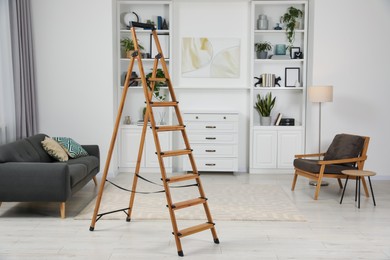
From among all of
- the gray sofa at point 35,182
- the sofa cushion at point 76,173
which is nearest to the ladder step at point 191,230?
the gray sofa at point 35,182

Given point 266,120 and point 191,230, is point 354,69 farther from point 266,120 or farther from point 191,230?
point 191,230

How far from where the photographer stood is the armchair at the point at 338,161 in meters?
5.67

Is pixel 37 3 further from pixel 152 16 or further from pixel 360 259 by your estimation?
pixel 360 259

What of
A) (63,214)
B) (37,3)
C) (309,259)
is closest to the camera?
(309,259)

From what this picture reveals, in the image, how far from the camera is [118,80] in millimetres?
7316

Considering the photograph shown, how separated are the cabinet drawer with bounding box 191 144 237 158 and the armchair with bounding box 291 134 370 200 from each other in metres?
1.33

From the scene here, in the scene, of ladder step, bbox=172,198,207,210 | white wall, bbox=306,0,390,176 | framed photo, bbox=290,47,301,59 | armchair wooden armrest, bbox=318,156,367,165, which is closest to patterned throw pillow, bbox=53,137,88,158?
ladder step, bbox=172,198,207,210

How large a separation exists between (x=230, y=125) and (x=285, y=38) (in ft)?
5.45

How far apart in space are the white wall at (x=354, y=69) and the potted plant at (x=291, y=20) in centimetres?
39

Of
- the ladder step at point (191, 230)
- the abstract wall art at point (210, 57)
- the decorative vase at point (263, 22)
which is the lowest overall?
the ladder step at point (191, 230)

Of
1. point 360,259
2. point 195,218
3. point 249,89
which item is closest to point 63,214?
point 195,218

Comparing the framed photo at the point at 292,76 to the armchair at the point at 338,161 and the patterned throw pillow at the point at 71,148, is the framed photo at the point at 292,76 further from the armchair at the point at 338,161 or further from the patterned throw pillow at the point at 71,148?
the patterned throw pillow at the point at 71,148

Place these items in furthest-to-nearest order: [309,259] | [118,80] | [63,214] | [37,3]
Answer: [118,80] → [37,3] → [63,214] → [309,259]

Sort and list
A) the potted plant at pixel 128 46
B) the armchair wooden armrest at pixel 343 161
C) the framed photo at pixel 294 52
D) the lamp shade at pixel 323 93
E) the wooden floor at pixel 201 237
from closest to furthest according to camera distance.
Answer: the wooden floor at pixel 201 237 < the armchair wooden armrest at pixel 343 161 < the lamp shade at pixel 323 93 < the potted plant at pixel 128 46 < the framed photo at pixel 294 52
